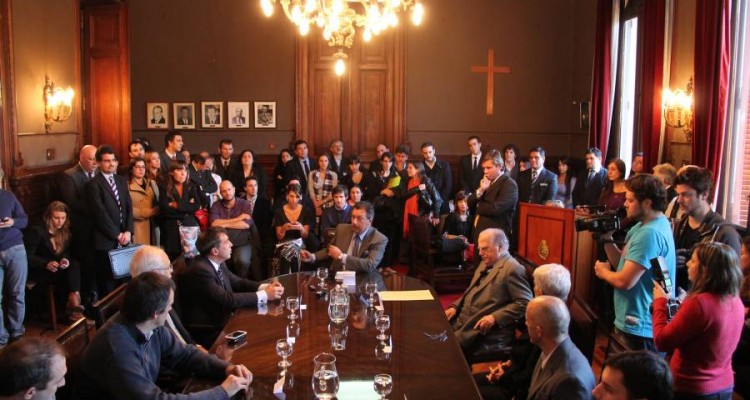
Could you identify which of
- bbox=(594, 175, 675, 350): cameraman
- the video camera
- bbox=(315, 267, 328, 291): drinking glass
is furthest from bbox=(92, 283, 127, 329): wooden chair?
the video camera

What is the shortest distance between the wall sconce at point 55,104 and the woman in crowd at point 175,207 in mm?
2481

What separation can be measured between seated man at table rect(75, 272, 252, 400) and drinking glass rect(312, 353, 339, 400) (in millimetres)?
418

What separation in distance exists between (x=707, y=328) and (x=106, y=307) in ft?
10.3

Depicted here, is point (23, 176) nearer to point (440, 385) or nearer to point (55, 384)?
point (55, 384)

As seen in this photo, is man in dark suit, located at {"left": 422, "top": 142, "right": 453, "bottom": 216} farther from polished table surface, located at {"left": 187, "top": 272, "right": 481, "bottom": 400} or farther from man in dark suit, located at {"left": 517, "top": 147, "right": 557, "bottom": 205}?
polished table surface, located at {"left": 187, "top": 272, "right": 481, "bottom": 400}

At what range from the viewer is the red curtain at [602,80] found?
9078 mm

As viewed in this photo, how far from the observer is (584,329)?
3549 mm

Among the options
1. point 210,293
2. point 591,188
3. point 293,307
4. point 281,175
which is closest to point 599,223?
point 293,307

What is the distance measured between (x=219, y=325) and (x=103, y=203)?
273 centimetres

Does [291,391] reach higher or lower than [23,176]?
lower

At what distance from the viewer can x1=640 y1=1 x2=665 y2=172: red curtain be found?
7441 millimetres

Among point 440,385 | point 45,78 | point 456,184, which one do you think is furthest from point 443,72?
point 440,385

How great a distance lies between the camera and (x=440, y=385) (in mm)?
2955

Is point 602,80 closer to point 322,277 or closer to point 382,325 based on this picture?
point 322,277
